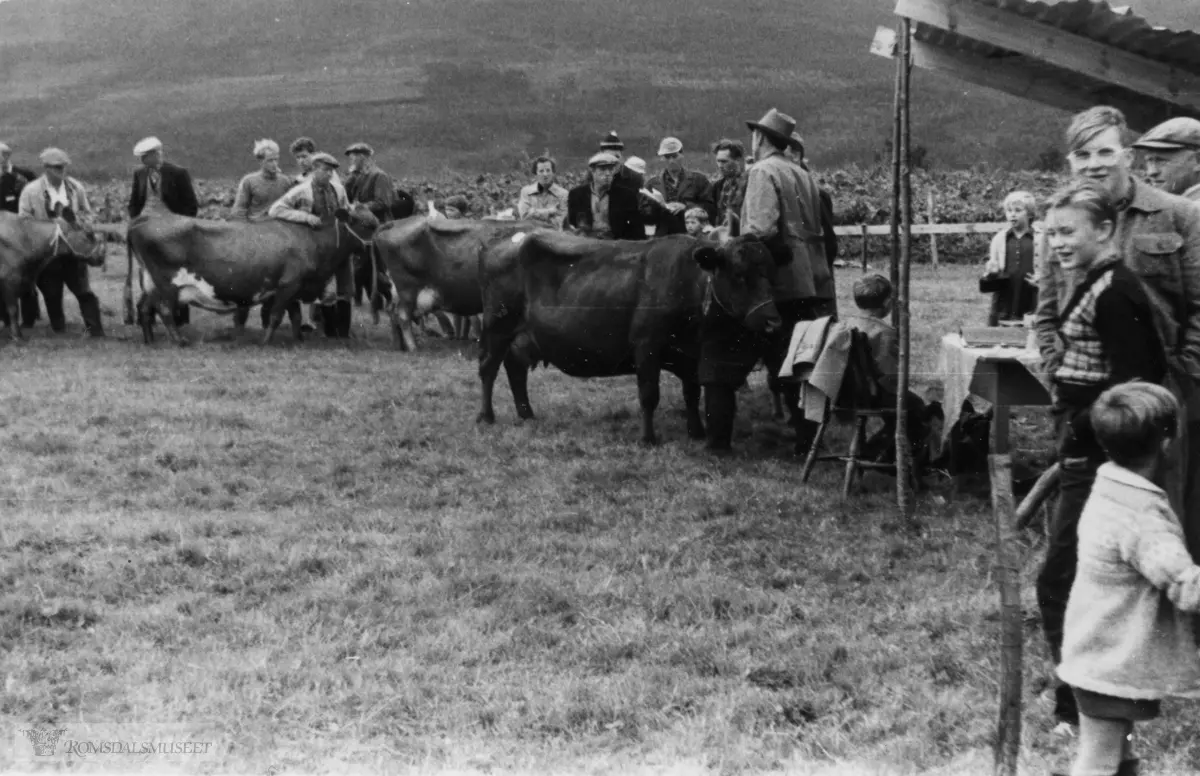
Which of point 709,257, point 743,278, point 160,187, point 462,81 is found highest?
point 462,81

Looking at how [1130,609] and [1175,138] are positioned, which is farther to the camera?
[1175,138]

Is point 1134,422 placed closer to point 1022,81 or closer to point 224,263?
point 1022,81

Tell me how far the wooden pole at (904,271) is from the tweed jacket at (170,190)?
10.3m

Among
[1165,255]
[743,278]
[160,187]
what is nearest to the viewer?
[1165,255]

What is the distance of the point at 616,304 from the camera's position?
10.0 metres

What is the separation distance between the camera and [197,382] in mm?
12391

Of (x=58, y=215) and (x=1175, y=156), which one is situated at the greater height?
(x=1175, y=156)

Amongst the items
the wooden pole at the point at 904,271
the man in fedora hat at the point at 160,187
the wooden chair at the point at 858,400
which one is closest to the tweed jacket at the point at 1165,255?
the wooden pole at the point at 904,271

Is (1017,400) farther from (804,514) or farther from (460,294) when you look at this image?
(460,294)

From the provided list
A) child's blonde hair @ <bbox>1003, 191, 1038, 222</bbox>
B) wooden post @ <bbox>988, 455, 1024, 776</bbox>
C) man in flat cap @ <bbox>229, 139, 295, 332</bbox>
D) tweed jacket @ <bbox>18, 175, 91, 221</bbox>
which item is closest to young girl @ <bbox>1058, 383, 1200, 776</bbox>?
wooden post @ <bbox>988, 455, 1024, 776</bbox>

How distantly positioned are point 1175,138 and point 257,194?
1233 centimetres

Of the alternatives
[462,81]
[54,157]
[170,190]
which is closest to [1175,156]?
[170,190]

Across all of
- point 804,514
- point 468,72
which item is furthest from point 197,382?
point 468,72

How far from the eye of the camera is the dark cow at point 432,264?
14273 millimetres
